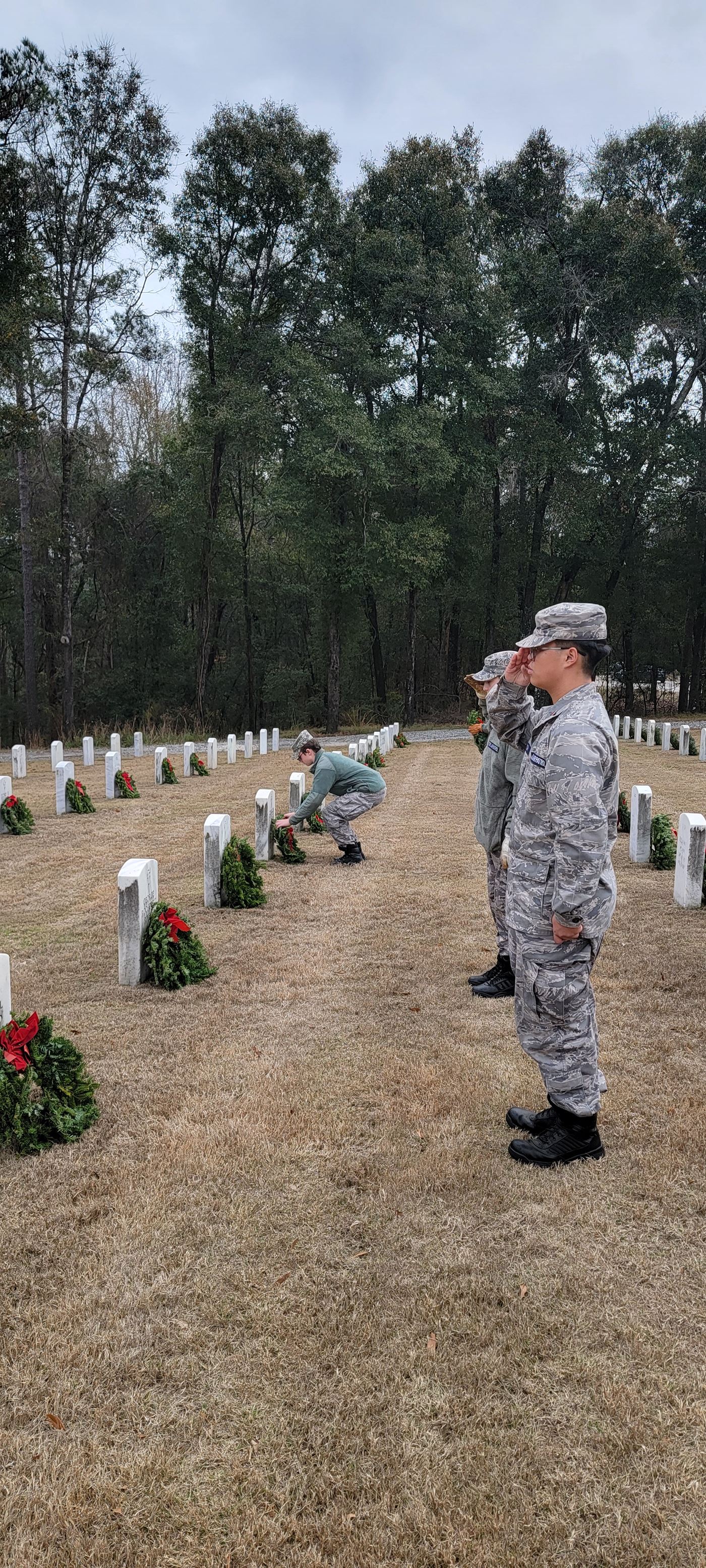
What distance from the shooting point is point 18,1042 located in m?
3.84

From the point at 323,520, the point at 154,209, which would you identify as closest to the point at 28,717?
the point at 323,520

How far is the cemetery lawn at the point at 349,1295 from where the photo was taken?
84.5 inches

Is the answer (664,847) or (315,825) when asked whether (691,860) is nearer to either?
(664,847)

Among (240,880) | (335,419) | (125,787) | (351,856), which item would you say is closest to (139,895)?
(240,880)

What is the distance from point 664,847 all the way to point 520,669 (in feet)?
19.3

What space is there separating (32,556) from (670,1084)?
30.5 metres

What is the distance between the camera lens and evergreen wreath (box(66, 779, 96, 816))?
41.9 feet

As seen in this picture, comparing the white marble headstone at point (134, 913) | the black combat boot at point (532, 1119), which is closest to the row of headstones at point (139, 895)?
the white marble headstone at point (134, 913)

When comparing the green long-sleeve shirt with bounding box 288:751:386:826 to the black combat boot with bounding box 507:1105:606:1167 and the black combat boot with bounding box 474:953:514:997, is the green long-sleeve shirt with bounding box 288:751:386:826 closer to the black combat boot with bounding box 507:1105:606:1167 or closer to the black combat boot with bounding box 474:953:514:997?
the black combat boot with bounding box 474:953:514:997

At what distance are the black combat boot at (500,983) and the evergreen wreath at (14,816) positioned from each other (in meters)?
7.37

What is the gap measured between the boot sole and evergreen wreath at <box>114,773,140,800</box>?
1144 centimetres

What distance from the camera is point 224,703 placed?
39.2 meters

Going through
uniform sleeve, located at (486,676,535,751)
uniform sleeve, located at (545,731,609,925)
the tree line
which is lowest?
uniform sleeve, located at (545,731,609,925)

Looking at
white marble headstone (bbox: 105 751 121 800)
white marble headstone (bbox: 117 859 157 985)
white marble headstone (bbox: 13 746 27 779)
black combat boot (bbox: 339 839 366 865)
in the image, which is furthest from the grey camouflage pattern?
white marble headstone (bbox: 13 746 27 779)
